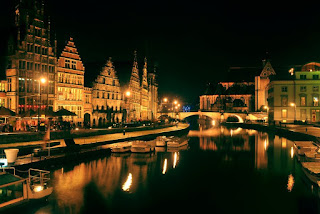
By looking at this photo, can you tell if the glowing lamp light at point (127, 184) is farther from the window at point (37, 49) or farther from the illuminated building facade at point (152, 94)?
the illuminated building facade at point (152, 94)

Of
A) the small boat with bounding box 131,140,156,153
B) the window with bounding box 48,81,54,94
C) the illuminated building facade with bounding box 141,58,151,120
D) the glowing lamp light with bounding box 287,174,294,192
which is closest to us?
the glowing lamp light with bounding box 287,174,294,192

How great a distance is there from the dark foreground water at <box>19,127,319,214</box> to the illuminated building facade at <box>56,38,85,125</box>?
17.2 metres

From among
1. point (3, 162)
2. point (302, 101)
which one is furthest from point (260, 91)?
point (3, 162)

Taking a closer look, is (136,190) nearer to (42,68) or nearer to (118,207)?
(118,207)

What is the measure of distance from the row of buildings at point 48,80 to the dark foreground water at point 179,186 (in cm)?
950

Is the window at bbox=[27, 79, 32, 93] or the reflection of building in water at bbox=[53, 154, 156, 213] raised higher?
the window at bbox=[27, 79, 32, 93]

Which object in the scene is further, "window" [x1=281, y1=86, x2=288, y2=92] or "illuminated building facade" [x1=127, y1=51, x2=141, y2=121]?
"window" [x1=281, y1=86, x2=288, y2=92]

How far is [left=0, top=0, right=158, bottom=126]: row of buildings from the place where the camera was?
36.2 m

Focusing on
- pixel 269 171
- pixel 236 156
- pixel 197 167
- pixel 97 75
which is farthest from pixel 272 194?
pixel 97 75

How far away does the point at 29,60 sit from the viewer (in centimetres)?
3759

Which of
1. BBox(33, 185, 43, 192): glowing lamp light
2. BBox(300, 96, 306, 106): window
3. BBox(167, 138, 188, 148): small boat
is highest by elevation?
BBox(300, 96, 306, 106): window

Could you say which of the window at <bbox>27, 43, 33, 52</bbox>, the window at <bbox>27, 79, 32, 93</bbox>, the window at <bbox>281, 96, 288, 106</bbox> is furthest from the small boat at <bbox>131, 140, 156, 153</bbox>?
the window at <bbox>281, 96, 288, 106</bbox>

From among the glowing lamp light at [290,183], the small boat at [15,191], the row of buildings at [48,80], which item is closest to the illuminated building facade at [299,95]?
the row of buildings at [48,80]

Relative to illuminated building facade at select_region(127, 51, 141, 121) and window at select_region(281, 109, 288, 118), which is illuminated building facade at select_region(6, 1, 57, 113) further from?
window at select_region(281, 109, 288, 118)
